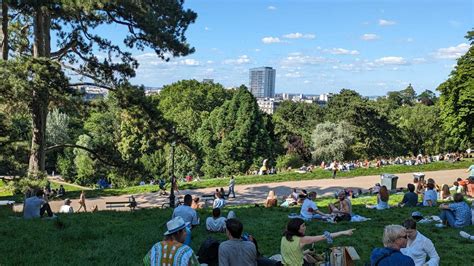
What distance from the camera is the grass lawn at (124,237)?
8562mm

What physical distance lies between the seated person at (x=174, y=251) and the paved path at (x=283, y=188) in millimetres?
16342

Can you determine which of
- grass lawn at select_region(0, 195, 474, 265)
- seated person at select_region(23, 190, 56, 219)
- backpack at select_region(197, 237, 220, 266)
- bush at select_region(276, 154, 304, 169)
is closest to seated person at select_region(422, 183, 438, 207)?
grass lawn at select_region(0, 195, 474, 265)

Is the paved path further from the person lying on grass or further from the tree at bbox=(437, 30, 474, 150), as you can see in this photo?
the person lying on grass

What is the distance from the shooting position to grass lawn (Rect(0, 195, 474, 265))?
8.56 meters

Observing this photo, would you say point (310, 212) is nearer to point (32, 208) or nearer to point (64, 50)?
point (32, 208)

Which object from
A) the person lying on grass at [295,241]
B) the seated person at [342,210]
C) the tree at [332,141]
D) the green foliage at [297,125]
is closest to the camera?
the person lying on grass at [295,241]

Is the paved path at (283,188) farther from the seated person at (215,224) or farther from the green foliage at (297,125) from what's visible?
the green foliage at (297,125)

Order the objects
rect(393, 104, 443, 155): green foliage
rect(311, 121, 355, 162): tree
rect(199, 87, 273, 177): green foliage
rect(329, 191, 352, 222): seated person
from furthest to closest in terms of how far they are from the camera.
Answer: rect(393, 104, 443, 155): green foliage, rect(311, 121, 355, 162): tree, rect(199, 87, 273, 177): green foliage, rect(329, 191, 352, 222): seated person

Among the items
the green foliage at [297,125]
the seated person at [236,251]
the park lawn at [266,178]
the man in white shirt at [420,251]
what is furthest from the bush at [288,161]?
the seated person at [236,251]

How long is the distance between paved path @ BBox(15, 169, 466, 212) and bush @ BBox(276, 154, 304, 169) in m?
15.8

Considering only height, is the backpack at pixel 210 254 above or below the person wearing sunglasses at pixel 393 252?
below

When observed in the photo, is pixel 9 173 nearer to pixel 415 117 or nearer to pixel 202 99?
pixel 202 99

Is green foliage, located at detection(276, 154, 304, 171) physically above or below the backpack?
below

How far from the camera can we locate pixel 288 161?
4678 centimetres
